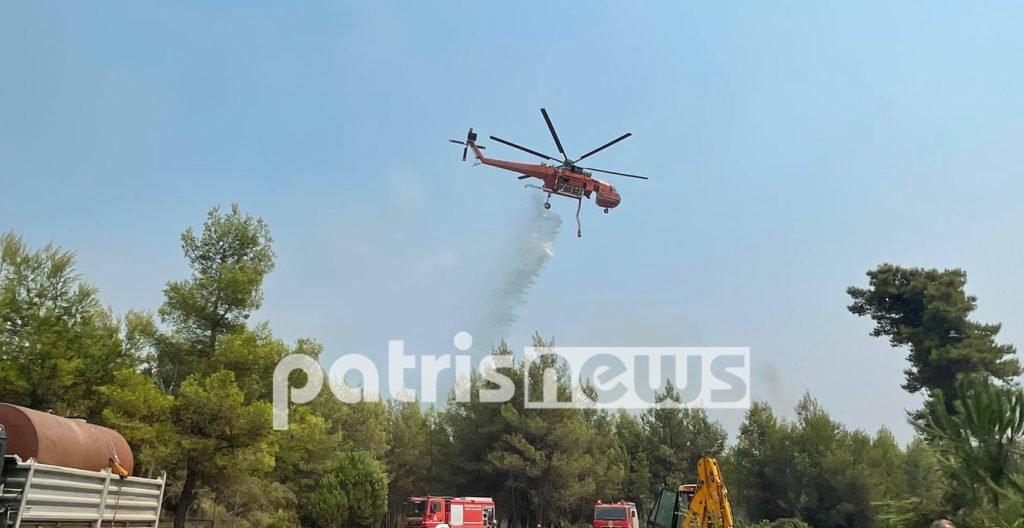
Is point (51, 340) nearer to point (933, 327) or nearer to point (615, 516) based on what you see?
point (615, 516)

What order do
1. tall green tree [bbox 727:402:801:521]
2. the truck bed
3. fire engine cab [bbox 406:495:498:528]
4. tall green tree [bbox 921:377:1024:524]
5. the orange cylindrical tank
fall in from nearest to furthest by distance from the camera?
the truck bed → the orange cylindrical tank → tall green tree [bbox 921:377:1024:524] → fire engine cab [bbox 406:495:498:528] → tall green tree [bbox 727:402:801:521]

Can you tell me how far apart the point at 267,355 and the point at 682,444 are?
133 feet

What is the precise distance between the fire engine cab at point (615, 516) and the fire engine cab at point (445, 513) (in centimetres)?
610

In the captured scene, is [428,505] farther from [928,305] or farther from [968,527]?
[928,305]

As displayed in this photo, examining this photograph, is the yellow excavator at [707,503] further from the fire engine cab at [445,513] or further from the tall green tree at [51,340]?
the tall green tree at [51,340]

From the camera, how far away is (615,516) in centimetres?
3472

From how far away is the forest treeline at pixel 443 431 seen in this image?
18109 mm

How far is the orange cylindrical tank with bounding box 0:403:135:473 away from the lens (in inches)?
369

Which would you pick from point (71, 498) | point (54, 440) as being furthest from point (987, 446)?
point (54, 440)

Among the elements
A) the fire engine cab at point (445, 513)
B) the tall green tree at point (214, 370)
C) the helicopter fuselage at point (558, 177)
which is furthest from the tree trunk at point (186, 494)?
the helicopter fuselage at point (558, 177)

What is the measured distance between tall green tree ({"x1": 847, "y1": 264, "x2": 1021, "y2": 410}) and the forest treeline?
4.8 inches

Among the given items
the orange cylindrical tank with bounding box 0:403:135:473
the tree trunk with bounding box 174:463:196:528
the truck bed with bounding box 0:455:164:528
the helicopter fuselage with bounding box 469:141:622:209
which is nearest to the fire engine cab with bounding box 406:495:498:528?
the tree trunk with bounding box 174:463:196:528

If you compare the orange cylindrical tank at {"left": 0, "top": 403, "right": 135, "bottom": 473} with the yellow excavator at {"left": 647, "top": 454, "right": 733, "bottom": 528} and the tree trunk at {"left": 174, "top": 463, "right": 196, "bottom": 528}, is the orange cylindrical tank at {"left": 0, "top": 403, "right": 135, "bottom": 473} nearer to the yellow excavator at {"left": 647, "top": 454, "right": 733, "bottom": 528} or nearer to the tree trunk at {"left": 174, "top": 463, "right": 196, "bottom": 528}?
the yellow excavator at {"left": 647, "top": 454, "right": 733, "bottom": 528}

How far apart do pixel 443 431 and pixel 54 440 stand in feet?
155
